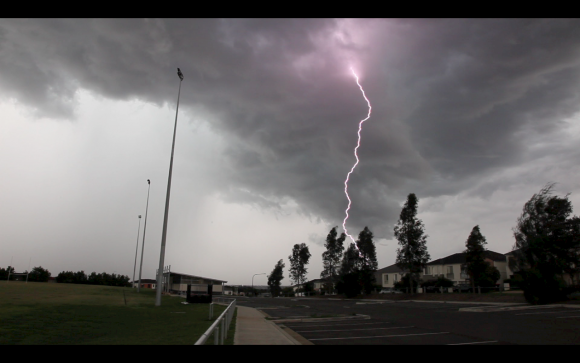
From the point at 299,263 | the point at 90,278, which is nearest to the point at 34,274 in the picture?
the point at 90,278

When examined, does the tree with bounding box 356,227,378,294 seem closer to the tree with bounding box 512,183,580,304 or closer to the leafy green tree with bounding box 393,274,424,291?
the leafy green tree with bounding box 393,274,424,291

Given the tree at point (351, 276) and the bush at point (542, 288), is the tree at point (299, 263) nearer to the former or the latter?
the tree at point (351, 276)

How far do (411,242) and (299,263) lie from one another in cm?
5610

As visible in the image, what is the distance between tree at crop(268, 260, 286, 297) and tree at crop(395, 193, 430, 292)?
7131 centimetres

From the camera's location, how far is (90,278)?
83.1m

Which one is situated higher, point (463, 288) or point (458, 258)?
point (458, 258)

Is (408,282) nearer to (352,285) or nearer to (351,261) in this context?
(352,285)

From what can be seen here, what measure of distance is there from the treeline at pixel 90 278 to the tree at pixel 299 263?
4237 cm

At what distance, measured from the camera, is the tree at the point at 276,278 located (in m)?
120

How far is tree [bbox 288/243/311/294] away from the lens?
10594 cm

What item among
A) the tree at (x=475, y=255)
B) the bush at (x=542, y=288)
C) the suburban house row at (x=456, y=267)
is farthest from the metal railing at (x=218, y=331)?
the suburban house row at (x=456, y=267)
